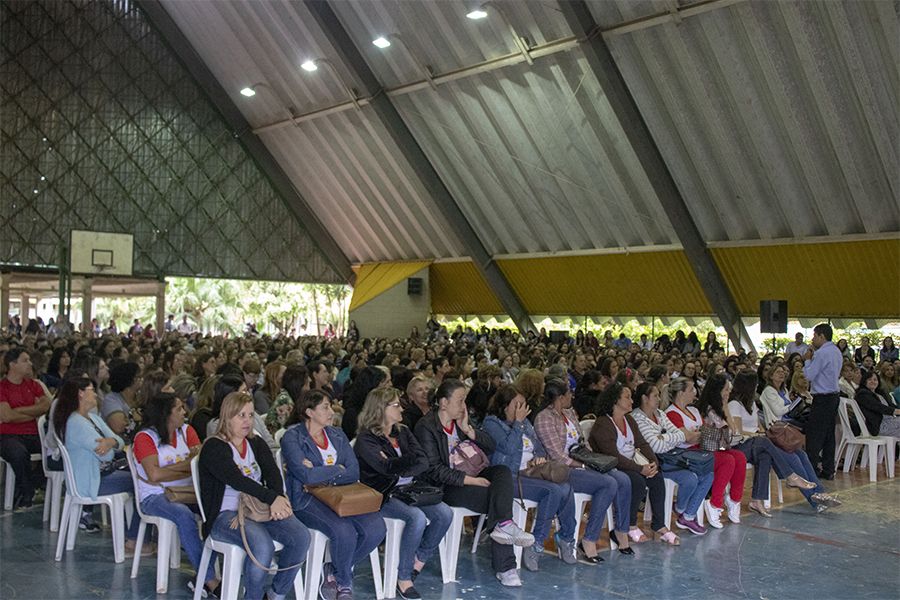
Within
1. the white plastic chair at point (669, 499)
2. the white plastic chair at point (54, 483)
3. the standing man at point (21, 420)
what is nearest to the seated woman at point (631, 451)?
the white plastic chair at point (669, 499)

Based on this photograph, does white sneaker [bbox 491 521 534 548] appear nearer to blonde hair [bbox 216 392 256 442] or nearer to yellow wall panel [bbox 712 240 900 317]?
blonde hair [bbox 216 392 256 442]

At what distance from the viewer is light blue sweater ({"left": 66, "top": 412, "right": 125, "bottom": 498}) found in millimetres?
5383

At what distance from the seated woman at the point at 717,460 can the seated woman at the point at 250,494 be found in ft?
11.1

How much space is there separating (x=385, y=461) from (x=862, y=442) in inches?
233

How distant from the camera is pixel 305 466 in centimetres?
489

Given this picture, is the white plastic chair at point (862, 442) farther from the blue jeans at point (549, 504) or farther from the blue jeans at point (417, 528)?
the blue jeans at point (417, 528)

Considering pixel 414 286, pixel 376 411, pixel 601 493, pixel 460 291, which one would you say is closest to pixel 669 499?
pixel 601 493

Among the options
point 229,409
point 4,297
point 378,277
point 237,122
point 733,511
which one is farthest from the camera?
point 378,277

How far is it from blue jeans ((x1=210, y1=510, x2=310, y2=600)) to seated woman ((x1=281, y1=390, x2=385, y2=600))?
22cm

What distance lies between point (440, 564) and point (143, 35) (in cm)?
2193

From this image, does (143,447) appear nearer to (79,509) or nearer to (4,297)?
(79,509)

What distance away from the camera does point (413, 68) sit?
1836 centimetres

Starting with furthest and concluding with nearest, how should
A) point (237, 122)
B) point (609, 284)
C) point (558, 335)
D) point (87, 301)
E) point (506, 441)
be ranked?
point (237, 122) < point (87, 301) < point (609, 284) < point (558, 335) < point (506, 441)

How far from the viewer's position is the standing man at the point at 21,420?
21.4ft
